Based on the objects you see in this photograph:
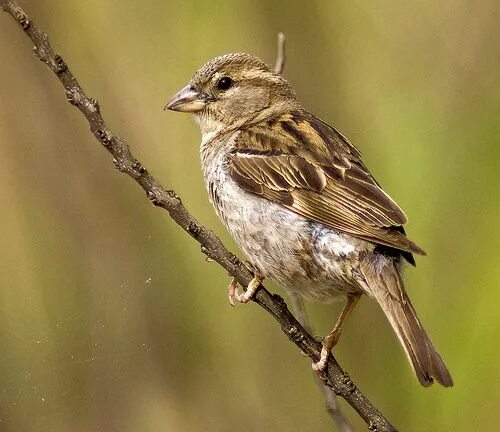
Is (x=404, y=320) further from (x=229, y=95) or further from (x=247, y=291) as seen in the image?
(x=229, y=95)

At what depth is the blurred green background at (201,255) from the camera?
186 inches

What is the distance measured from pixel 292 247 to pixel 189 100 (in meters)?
1.09

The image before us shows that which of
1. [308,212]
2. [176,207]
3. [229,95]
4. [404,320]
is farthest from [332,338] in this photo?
[229,95]

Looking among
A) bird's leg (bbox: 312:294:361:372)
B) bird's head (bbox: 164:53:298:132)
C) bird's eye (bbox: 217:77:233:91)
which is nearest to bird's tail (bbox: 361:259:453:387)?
bird's leg (bbox: 312:294:361:372)

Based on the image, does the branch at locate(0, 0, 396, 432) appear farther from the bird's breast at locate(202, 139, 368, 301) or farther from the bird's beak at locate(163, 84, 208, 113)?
the bird's beak at locate(163, 84, 208, 113)

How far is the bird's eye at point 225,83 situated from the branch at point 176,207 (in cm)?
70

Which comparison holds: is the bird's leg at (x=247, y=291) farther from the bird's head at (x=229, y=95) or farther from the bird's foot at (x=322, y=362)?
the bird's head at (x=229, y=95)

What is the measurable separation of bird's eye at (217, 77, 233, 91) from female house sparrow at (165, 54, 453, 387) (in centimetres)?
5

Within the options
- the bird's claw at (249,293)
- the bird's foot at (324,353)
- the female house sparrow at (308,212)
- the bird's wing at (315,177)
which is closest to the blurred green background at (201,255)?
the female house sparrow at (308,212)

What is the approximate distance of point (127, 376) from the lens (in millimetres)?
4695

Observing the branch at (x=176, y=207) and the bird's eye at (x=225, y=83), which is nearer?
the branch at (x=176, y=207)

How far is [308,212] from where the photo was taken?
12.8 feet

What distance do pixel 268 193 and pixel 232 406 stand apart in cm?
134

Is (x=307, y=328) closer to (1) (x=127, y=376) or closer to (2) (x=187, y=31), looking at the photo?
(1) (x=127, y=376)
